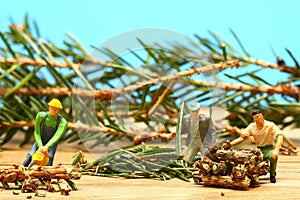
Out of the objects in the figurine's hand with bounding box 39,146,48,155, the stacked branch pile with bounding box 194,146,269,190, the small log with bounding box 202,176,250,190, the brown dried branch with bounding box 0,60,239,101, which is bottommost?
the small log with bounding box 202,176,250,190

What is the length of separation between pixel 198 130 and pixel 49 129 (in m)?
0.20

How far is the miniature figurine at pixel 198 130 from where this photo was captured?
837mm

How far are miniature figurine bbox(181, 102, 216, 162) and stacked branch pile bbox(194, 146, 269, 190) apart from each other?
8cm

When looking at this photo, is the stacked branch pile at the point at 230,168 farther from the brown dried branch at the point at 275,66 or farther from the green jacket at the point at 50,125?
the brown dried branch at the point at 275,66

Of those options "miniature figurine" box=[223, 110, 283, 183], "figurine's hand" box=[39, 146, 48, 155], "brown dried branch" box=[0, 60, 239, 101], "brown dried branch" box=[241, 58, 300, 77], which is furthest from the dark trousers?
"brown dried branch" box=[241, 58, 300, 77]

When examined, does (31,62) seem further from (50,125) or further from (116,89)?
(50,125)

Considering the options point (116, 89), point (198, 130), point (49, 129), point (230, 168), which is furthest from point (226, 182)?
point (116, 89)

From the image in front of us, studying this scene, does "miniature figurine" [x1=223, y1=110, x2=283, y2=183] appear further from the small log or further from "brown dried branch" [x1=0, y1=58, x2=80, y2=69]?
"brown dried branch" [x1=0, y1=58, x2=80, y2=69]

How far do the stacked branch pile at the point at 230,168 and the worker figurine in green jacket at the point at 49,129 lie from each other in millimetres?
182

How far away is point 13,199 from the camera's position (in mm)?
650

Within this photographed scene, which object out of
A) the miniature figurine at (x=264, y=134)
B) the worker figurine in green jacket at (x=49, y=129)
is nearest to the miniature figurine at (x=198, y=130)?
the miniature figurine at (x=264, y=134)

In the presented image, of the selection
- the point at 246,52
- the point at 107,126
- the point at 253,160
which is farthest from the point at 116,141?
the point at 253,160

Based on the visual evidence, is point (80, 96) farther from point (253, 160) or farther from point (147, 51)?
point (253, 160)

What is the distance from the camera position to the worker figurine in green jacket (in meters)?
0.79
